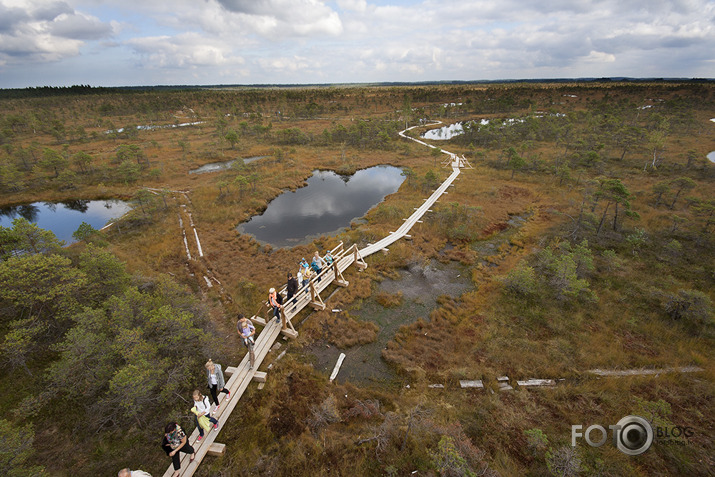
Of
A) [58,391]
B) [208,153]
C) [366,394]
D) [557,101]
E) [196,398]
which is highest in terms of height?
[557,101]

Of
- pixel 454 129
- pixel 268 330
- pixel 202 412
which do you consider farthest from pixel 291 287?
pixel 454 129

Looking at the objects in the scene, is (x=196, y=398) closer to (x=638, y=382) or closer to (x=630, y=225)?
(x=638, y=382)

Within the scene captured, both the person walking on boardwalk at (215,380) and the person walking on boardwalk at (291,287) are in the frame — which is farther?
the person walking on boardwalk at (291,287)

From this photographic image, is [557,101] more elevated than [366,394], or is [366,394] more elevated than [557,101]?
[557,101]

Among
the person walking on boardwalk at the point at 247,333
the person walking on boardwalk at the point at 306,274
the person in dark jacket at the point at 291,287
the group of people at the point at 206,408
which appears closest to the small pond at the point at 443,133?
the person walking on boardwalk at the point at 306,274

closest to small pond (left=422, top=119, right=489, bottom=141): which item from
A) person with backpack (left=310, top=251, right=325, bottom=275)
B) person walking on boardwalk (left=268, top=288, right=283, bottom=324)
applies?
person with backpack (left=310, top=251, right=325, bottom=275)

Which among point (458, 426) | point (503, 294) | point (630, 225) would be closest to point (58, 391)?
point (458, 426)

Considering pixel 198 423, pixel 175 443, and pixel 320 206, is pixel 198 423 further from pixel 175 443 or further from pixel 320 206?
pixel 320 206

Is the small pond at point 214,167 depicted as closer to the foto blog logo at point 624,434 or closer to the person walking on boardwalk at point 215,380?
the person walking on boardwalk at point 215,380
